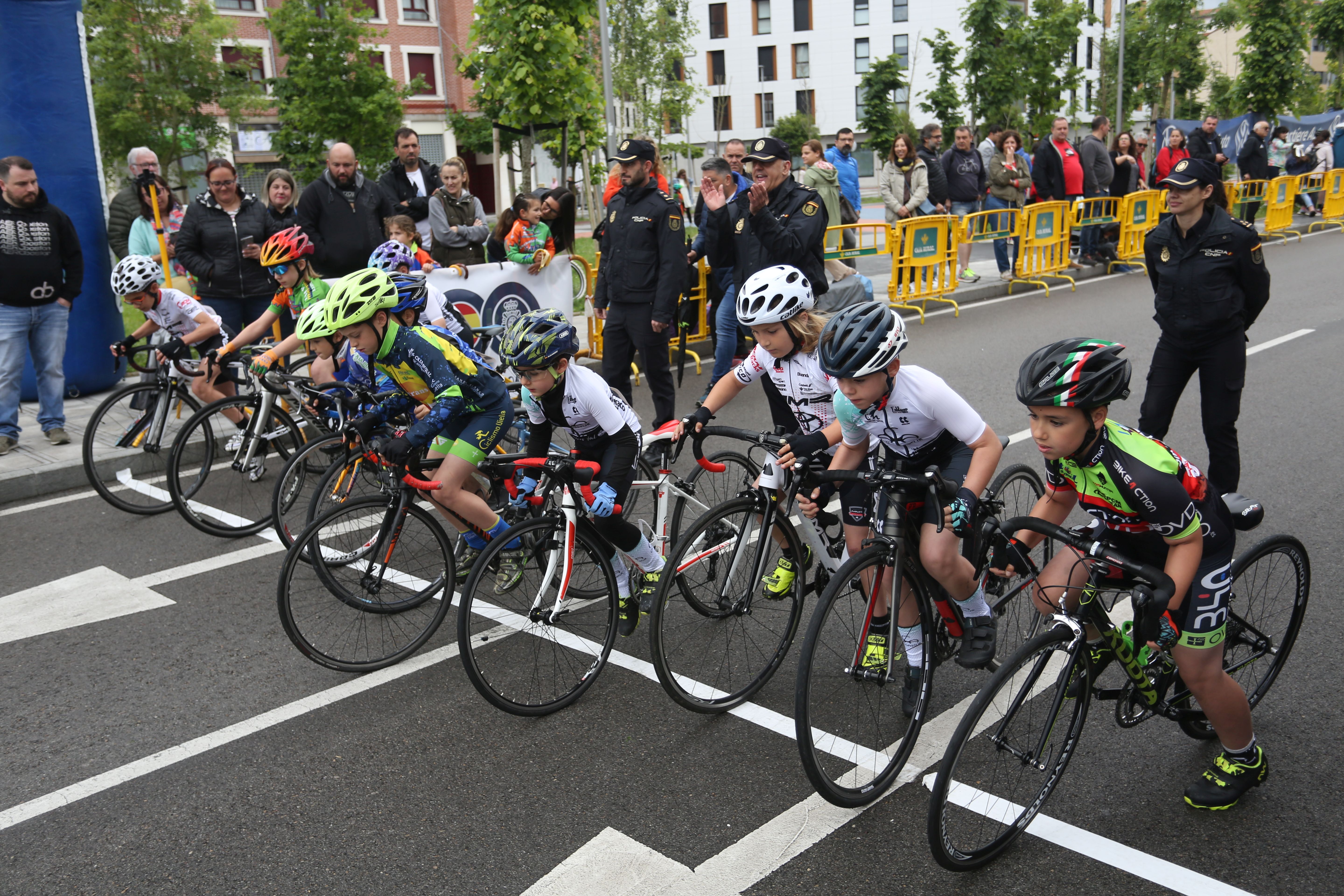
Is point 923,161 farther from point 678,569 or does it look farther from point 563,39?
point 678,569

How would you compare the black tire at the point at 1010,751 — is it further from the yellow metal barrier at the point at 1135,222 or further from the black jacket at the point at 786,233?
the yellow metal barrier at the point at 1135,222

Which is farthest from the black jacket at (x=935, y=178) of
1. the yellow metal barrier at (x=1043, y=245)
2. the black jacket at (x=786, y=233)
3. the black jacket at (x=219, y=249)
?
the black jacket at (x=219, y=249)

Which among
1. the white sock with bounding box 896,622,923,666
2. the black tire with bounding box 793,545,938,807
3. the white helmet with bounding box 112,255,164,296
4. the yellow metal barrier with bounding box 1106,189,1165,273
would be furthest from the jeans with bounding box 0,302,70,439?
the yellow metal barrier with bounding box 1106,189,1165,273

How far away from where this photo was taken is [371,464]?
570 cm

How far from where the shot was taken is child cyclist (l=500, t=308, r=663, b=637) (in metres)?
4.57

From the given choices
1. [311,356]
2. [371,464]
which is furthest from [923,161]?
[371,464]

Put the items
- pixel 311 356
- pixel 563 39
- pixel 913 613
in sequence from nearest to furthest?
pixel 913 613
pixel 311 356
pixel 563 39

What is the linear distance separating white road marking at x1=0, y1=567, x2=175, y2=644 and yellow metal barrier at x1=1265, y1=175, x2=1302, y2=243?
75.0 ft

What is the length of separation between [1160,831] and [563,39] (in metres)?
11.3

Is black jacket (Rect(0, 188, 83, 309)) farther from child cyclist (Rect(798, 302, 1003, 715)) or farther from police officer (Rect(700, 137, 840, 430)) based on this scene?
child cyclist (Rect(798, 302, 1003, 715))

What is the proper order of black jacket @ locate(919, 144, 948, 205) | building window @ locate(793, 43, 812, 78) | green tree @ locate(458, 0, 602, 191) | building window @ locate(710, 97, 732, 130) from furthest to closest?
building window @ locate(710, 97, 732, 130) < building window @ locate(793, 43, 812, 78) < black jacket @ locate(919, 144, 948, 205) < green tree @ locate(458, 0, 602, 191)

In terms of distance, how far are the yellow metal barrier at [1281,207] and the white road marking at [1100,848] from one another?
73.0 feet

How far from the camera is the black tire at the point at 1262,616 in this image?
3.83 meters

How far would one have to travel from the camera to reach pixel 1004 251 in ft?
54.6
